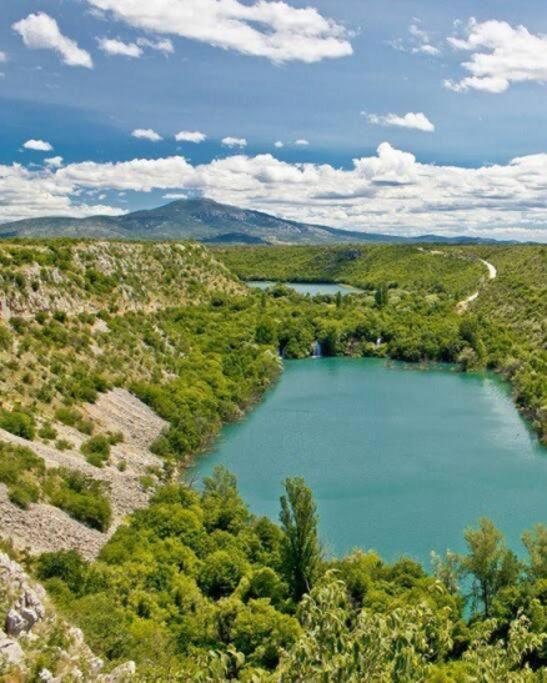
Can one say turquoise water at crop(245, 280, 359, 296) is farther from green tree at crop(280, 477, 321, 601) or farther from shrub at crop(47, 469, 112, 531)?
green tree at crop(280, 477, 321, 601)

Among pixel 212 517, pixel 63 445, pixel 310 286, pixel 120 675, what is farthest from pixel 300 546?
pixel 310 286

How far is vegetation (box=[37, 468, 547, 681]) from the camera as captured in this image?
874 inches

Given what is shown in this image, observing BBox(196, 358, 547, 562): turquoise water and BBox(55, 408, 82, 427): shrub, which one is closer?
BBox(196, 358, 547, 562): turquoise water

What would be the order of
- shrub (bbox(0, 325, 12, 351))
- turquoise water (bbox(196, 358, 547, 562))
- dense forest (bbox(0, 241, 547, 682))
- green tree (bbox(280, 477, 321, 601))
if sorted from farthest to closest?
shrub (bbox(0, 325, 12, 351)) < turquoise water (bbox(196, 358, 547, 562)) < green tree (bbox(280, 477, 321, 601)) < dense forest (bbox(0, 241, 547, 682))

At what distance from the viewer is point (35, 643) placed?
16.9 metres

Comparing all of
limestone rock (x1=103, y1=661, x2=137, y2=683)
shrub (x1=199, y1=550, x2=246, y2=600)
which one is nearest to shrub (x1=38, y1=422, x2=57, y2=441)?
shrub (x1=199, y1=550, x2=246, y2=600)

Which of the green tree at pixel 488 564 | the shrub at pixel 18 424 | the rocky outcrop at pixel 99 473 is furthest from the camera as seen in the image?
the shrub at pixel 18 424

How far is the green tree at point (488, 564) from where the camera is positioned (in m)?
29.1

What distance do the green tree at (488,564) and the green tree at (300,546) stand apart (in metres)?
7.09

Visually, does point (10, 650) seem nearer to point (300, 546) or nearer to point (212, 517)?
point (300, 546)

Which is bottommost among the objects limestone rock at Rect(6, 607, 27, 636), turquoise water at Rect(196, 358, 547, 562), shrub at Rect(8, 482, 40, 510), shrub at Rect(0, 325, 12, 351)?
turquoise water at Rect(196, 358, 547, 562)

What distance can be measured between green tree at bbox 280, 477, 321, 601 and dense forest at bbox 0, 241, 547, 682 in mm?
88

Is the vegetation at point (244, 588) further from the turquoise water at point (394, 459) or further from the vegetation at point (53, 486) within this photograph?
the turquoise water at point (394, 459)

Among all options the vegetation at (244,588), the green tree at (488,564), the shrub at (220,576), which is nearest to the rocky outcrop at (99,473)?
the vegetation at (244,588)
